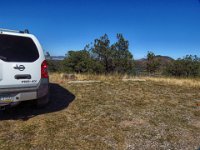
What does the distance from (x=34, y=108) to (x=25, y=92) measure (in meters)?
1.54

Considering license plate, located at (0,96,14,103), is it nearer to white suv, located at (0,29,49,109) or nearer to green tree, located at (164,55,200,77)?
white suv, located at (0,29,49,109)

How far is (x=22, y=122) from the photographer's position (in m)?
5.59

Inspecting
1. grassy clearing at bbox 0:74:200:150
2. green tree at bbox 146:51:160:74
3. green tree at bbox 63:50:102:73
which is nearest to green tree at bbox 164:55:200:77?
green tree at bbox 146:51:160:74

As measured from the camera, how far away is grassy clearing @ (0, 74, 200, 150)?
15.1 ft

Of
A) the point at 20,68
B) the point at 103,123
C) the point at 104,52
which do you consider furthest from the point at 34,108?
the point at 104,52

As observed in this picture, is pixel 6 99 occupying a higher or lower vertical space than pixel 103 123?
higher

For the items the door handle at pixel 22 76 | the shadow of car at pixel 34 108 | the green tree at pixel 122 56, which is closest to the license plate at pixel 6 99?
the door handle at pixel 22 76

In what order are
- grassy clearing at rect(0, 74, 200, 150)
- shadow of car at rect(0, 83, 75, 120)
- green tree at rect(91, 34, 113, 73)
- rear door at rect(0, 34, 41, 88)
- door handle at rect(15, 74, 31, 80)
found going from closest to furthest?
grassy clearing at rect(0, 74, 200, 150), rear door at rect(0, 34, 41, 88), door handle at rect(15, 74, 31, 80), shadow of car at rect(0, 83, 75, 120), green tree at rect(91, 34, 113, 73)

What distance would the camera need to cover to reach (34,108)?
264 inches

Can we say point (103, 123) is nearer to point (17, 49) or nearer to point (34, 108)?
point (34, 108)

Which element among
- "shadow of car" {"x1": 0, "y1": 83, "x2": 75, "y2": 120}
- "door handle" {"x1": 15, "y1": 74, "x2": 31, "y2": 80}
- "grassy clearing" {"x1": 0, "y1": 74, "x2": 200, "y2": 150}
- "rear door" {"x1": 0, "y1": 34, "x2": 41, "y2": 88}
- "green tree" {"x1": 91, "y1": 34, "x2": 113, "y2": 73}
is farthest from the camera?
"green tree" {"x1": 91, "y1": 34, "x2": 113, "y2": 73}

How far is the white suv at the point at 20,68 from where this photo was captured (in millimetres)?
4992

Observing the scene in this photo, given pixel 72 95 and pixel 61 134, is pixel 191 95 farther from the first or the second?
pixel 61 134

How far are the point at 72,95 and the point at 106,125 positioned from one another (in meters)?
3.23
